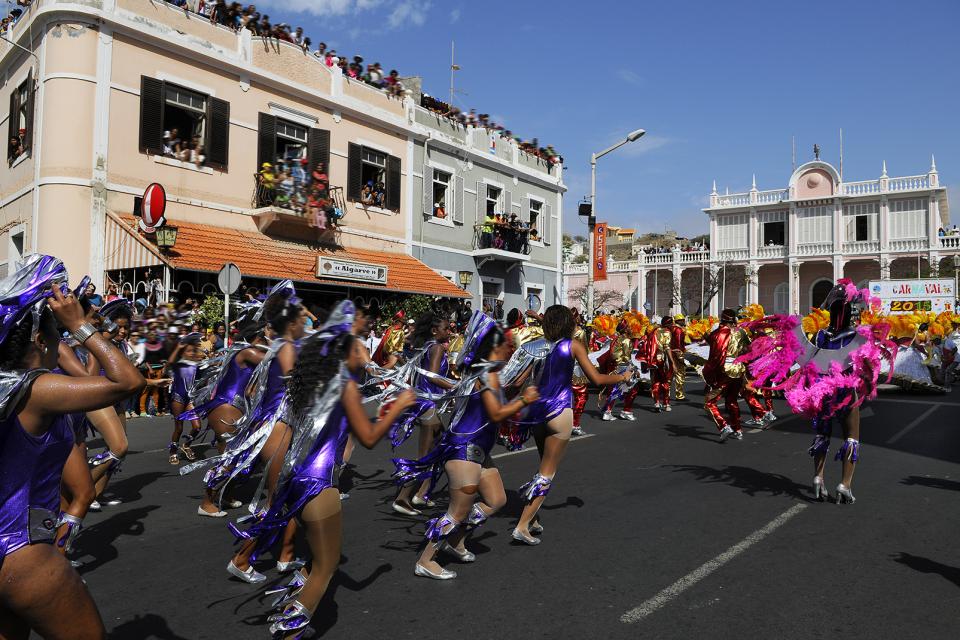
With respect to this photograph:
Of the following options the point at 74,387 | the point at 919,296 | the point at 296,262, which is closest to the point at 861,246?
the point at 919,296

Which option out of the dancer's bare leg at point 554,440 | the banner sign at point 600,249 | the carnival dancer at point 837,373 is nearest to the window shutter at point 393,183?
the banner sign at point 600,249

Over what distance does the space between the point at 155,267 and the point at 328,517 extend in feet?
42.5

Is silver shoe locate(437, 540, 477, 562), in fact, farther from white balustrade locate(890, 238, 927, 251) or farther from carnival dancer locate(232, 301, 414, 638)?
white balustrade locate(890, 238, 927, 251)

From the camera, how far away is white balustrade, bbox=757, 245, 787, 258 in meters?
47.2

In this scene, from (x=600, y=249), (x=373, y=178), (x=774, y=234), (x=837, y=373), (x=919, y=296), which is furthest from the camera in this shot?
(x=774, y=234)

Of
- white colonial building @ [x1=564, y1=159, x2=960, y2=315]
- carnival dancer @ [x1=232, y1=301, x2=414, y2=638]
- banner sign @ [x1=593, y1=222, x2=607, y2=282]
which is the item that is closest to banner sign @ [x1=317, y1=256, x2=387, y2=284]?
banner sign @ [x1=593, y1=222, x2=607, y2=282]

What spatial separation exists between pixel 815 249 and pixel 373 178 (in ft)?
114

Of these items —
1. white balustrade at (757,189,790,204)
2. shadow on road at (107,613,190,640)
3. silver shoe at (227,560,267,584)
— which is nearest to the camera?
shadow on road at (107,613,190,640)

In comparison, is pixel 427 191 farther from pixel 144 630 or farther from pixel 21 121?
pixel 144 630

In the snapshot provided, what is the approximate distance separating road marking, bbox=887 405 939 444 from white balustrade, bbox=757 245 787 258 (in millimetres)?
34878

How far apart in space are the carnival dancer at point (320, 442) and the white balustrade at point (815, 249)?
48.1m

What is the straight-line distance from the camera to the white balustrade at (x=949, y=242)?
41438 mm

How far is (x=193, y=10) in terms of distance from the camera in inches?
667

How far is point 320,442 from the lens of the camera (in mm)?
3342
